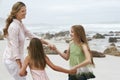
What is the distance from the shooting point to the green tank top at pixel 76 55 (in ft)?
7.44

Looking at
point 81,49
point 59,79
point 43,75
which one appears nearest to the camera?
point 43,75

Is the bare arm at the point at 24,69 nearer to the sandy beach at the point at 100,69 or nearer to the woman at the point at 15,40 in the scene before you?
the woman at the point at 15,40

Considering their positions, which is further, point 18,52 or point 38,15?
point 38,15

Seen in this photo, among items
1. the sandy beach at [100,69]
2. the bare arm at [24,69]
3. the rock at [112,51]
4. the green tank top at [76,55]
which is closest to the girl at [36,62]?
the bare arm at [24,69]

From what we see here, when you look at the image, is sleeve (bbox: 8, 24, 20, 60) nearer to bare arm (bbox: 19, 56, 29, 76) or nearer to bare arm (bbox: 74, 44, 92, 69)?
bare arm (bbox: 19, 56, 29, 76)

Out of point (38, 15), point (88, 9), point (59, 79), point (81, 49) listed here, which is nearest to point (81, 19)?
point (88, 9)

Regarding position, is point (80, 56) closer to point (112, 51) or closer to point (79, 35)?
point (79, 35)

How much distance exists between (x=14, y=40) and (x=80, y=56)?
46cm

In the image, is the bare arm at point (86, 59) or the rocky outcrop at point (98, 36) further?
the rocky outcrop at point (98, 36)

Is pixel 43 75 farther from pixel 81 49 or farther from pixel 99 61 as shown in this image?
pixel 99 61

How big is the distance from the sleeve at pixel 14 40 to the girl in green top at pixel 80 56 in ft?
1.25

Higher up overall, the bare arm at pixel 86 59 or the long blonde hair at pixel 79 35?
the long blonde hair at pixel 79 35

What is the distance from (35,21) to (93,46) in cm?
90

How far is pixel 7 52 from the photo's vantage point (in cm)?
223
